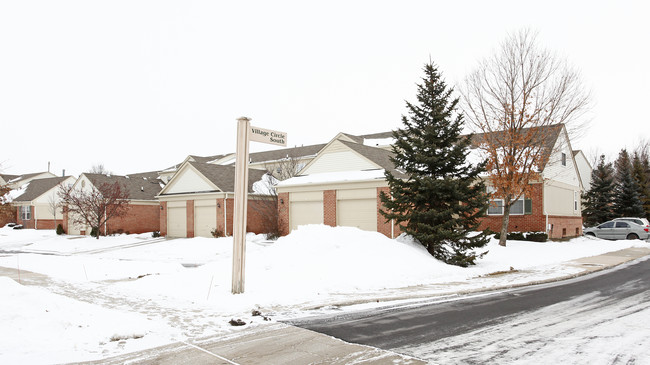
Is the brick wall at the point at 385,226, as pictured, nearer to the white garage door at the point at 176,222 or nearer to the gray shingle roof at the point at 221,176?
the gray shingle roof at the point at 221,176

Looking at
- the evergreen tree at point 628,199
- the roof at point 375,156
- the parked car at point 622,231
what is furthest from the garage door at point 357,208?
the evergreen tree at point 628,199

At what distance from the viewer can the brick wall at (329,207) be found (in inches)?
1041

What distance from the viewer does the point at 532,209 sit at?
2528 centimetres

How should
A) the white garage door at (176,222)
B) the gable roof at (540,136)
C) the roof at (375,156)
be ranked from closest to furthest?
the gable roof at (540,136) < the roof at (375,156) < the white garage door at (176,222)

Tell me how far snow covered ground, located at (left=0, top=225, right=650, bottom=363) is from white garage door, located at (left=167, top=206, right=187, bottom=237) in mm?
15410

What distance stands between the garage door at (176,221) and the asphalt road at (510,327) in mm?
27015

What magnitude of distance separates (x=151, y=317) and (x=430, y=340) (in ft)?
15.5

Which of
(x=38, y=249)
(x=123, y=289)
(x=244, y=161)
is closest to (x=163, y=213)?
(x=38, y=249)

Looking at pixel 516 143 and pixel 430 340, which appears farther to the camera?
pixel 516 143

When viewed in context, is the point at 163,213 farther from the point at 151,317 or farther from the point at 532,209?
the point at 151,317

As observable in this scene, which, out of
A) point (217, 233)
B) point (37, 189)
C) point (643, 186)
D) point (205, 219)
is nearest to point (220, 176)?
point (205, 219)

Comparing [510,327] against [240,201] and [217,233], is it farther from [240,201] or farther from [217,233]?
[217,233]

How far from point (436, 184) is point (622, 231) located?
21.7m

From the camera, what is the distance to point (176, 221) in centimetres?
3362
